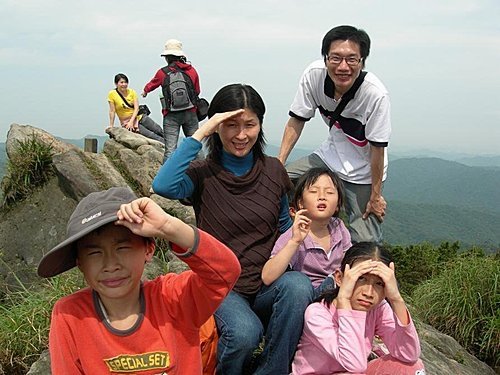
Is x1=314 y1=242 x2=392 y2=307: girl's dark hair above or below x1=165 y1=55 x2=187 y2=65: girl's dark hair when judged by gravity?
below

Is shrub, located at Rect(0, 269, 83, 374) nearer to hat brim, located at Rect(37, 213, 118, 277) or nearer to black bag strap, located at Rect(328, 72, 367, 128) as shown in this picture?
hat brim, located at Rect(37, 213, 118, 277)

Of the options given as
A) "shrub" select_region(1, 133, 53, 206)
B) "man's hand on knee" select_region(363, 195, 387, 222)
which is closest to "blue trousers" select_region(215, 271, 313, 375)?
"man's hand on knee" select_region(363, 195, 387, 222)

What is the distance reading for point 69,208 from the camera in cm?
914

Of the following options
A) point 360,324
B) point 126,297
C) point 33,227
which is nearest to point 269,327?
point 360,324

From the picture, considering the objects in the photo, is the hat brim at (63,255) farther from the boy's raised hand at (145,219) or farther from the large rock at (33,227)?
the large rock at (33,227)

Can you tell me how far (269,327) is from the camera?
3.17 metres

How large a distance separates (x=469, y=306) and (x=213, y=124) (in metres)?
5.02

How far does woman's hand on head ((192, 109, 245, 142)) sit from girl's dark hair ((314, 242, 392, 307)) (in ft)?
3.42

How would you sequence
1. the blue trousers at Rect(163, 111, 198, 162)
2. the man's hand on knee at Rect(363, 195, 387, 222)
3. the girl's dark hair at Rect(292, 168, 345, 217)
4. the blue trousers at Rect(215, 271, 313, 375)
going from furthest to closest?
1. the blue trousers at Rect(163, 111, 198, 162)
2. the man's hand on knee at Rect(363, 195, 387, 222)
3. the girl's dark hair at Rect(292, 168, 345, 217)
4. the blue trousers at Rect(215, 271, 313, 375)

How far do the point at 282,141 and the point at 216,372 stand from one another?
198 cm

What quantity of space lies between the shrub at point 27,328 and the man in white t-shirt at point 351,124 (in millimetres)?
2481

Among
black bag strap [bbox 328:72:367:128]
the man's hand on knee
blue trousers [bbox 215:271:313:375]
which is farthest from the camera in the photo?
the man's hand on knee

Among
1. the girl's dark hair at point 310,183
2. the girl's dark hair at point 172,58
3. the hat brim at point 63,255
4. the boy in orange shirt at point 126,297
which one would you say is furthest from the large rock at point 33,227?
the boy in orange shirt at point 126,297

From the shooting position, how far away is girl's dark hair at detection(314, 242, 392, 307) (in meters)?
3.10
